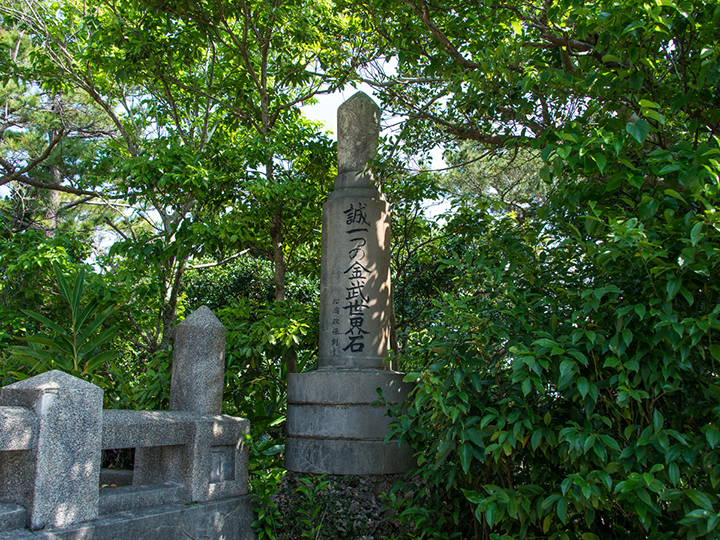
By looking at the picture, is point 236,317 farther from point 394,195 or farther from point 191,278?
point 191,278

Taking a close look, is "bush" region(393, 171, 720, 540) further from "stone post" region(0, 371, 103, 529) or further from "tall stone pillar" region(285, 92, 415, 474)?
"stone post" region(0, 371, 103, 529)

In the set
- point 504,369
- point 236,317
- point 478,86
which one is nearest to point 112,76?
point 236,317

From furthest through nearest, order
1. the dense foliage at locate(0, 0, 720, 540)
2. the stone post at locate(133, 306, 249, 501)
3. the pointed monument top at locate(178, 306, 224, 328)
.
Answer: the pointed monument top at locate(178, 306, 224, 328), the stone post at locate(133, 306, 249, 501), the dense foliage at locate(0, 0, 720, 540)

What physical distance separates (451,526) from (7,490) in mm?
2781

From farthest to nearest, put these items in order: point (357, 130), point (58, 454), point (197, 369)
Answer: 1. point (357, 130)
2. point (197, 369)
3. point (58, 454)

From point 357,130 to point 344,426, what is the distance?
2.93 metres

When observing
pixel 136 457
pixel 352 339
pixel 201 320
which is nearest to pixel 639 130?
pixel 352 339

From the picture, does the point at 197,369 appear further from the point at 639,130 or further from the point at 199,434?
the point at 639,130

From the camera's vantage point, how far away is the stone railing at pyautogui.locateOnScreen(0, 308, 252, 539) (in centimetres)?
293

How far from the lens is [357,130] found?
562 centimetres

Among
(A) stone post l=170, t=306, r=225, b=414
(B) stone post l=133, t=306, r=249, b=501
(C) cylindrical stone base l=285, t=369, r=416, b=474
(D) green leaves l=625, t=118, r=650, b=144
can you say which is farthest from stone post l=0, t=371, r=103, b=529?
(D) green leaves l=625, t=118, r=650, b=144

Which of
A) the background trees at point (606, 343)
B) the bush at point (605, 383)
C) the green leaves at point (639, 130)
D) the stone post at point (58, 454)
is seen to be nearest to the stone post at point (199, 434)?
the stone post at point (58, 454)

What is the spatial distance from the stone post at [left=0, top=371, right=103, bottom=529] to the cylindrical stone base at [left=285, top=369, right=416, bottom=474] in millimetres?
1845

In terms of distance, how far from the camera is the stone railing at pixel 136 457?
293cm
